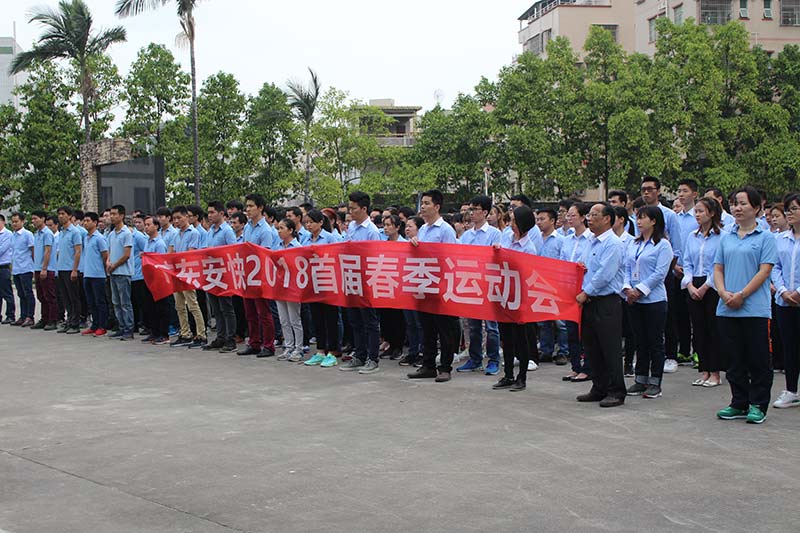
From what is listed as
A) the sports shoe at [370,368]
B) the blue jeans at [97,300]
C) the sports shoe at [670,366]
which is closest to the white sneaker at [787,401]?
the sports shoe at [670,366]

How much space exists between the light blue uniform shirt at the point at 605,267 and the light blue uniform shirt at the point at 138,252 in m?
8.27

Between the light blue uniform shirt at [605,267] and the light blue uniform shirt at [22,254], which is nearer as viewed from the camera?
the light blue uniform shirt at [605,267]

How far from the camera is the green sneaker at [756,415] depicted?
25.1 ft

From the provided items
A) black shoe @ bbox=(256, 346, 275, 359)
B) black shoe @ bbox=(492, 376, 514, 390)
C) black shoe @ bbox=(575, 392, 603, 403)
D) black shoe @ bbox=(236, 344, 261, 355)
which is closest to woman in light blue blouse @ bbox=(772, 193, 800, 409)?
black shoe @ bbox=(575, 392, 603, 403)

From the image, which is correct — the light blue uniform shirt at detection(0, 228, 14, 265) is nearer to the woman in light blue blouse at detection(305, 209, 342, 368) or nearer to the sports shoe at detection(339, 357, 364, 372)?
the woman in light blue blouse at detection(305, 209, 342, 368)

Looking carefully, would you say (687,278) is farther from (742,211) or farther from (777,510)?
(777,510)

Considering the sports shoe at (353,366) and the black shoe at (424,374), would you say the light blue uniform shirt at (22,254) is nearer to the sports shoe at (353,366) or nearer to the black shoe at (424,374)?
the sports shoe at (353,366)

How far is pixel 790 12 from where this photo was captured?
4828 centimetres

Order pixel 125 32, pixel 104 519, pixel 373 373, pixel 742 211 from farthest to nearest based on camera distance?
pixel 125 32, pixel 373 373, pixel 742 211, pixel 104 519

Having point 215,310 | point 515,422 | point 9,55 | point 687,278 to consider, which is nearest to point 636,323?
point 687,278

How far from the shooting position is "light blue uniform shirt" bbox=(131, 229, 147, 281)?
1457cm

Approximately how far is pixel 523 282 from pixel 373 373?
227 cm

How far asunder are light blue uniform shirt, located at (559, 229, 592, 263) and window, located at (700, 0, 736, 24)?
39284mm

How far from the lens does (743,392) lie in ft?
25.7
